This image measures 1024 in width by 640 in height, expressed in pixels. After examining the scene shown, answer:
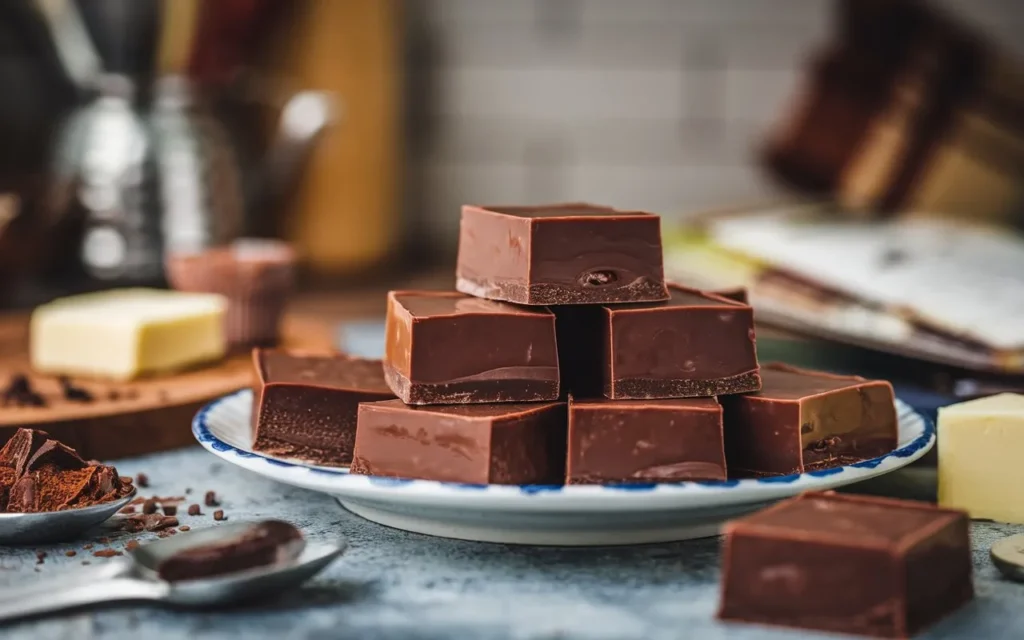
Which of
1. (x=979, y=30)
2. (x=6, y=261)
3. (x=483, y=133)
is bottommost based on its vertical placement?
(x=6, y=261)

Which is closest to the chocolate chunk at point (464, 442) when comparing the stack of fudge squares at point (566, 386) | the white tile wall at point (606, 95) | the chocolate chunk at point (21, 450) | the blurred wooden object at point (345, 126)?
the stack of fudge squares at point (566, 386)

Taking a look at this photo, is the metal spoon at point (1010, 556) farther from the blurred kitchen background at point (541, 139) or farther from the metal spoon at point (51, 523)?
the metal spoon at point (51, 523)

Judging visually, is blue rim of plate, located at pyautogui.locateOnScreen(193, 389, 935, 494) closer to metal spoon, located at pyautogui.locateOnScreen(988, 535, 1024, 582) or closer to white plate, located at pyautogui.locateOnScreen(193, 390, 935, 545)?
white plate, located at pyautogui.locateOnScreen(193, 390, 935, 545)

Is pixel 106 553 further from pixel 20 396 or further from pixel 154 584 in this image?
pixel 20 396

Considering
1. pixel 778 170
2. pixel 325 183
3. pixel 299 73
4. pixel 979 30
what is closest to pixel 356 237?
pixel 325 183

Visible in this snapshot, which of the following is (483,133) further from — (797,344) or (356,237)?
(797,344)

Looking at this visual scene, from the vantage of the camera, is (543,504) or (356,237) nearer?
(543,504)
